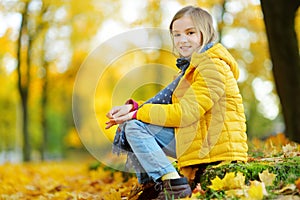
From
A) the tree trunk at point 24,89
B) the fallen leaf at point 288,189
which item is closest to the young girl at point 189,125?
the fallen leaf at point 288,189

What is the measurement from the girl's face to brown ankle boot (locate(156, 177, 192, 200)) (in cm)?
85

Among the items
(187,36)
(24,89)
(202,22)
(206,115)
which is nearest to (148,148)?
(206,115)

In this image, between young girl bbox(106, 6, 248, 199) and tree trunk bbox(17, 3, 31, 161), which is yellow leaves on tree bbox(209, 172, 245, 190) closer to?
young girl bbox(106, 6, 248, 199)

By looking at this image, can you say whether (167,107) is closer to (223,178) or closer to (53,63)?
(223,178)

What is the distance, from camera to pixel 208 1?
35.8 feet

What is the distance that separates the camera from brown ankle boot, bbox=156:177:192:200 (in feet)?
8.80

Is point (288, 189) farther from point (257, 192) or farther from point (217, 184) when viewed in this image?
point (217, 184)

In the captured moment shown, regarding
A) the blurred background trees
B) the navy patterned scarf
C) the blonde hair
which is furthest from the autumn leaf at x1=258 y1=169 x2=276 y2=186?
the blurred background trees

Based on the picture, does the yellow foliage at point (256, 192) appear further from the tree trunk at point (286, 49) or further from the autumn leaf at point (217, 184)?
the tree trunk at point (286, 49)

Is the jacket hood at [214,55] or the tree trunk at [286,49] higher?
the tree trunk at [286,49]

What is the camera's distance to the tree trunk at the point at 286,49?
19.7ft

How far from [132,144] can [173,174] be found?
30cm

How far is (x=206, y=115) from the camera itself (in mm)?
2863

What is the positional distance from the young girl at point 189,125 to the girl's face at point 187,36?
3.8 inches
